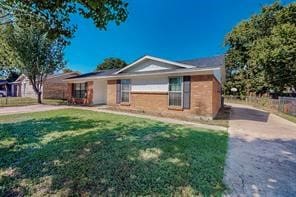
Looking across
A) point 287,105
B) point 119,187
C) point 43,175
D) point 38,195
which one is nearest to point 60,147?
point 43,175

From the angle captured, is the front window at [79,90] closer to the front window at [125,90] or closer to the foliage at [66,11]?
the front window at [125,90]

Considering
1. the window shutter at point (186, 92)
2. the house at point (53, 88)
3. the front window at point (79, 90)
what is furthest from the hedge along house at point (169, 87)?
the house at point (53, 88)

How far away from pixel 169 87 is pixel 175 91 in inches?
18.9

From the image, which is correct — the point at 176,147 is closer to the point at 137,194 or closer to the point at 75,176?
the point at 137,194

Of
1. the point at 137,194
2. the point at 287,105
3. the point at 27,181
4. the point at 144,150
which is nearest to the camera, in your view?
the point at 137,194

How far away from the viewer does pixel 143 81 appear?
13.2m

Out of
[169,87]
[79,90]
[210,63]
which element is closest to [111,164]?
[169,87]

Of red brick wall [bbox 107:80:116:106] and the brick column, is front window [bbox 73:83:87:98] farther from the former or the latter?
red brick wall [bbox 107:80:116:106]

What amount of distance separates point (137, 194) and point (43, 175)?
1889mm

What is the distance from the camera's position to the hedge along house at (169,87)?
10406 mm

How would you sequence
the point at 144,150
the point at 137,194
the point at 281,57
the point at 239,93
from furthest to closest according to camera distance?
the point at 239,93, the point at 281,57, the point at 144,150, the point at 137,194

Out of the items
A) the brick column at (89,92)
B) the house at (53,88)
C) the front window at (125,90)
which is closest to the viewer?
the front window at (125,90)

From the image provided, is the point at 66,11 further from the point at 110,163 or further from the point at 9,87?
the point at 9,87

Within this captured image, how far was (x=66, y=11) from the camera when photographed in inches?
185
